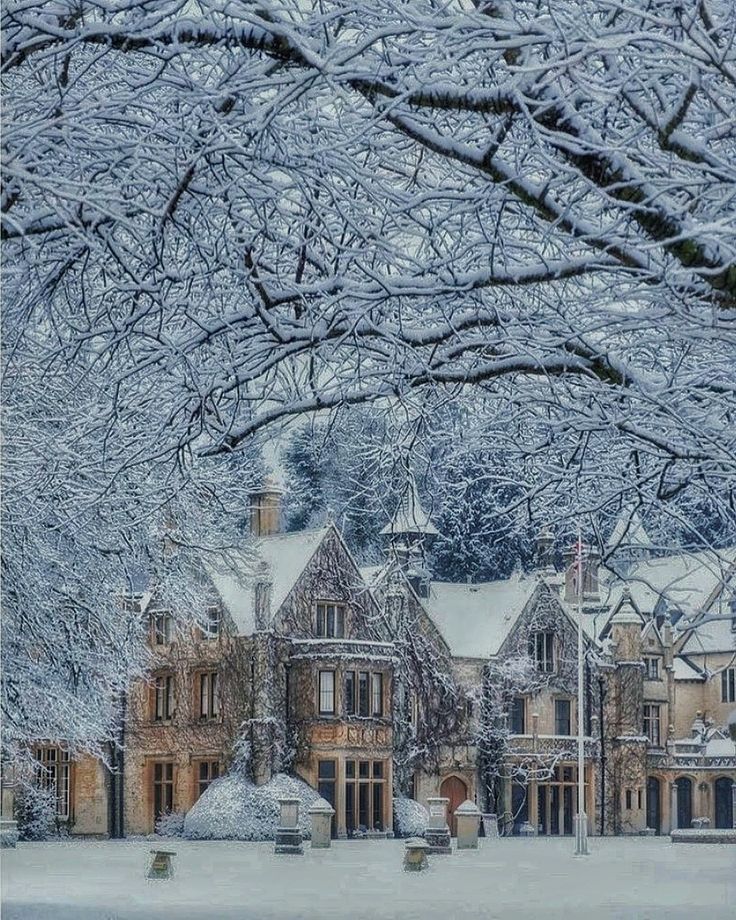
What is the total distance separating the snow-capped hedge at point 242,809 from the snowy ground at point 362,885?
13.6ft

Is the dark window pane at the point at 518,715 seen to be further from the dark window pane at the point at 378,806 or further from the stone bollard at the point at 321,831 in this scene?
the stone bollard at the point at 321,831

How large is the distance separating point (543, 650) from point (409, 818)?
27.0ft

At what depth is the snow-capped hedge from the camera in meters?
43.7

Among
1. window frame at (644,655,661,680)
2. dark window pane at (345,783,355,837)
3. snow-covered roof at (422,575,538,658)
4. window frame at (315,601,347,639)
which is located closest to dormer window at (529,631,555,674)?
snow-covered roof at (422,575,538,658)

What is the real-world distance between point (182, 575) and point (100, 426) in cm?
1211

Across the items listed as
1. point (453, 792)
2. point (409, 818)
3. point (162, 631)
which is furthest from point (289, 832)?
point (162, 631)

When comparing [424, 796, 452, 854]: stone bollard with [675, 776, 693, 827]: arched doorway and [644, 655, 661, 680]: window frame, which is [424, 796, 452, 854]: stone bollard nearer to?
[644, 655, 661, 680]: window frame

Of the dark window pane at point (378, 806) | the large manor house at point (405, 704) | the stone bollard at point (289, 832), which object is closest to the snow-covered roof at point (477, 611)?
the large manor house at point (405, 704)

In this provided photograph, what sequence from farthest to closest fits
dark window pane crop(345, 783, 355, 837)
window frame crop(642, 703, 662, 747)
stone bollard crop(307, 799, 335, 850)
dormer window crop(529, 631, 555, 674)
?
window frame crop(642, 703, 662, 747), dormer window crop(529, 631, 555, 674), dark window pane crop(345, 783, 355, 837), stone bollard crop(307, 799, 335, 850)

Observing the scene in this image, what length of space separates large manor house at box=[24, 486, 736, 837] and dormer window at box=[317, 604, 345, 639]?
0.04 m

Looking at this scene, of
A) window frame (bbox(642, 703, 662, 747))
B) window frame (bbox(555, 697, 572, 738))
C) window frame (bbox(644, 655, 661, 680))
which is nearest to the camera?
window frame (bbox(555, 697, 572, 738))

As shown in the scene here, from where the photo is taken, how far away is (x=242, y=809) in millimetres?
44000

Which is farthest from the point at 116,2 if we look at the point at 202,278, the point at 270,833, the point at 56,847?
the point at 270,833

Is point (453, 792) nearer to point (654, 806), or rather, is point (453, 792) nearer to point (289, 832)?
point (654, 806)
